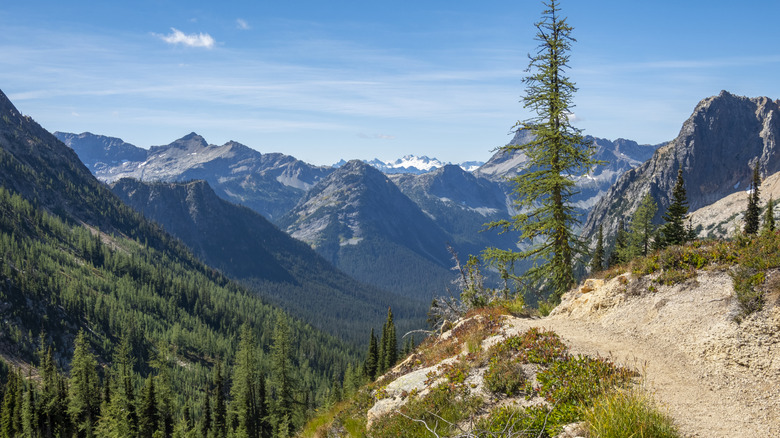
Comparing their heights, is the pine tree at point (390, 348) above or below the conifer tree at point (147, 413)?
above

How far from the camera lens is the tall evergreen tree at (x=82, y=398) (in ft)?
242

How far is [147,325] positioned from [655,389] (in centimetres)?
21533

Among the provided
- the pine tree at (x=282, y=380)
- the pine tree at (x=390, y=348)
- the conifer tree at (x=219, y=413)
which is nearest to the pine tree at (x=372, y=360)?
the pine tree at (x=390, y=348)

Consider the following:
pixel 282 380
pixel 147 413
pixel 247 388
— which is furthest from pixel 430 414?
pixel 147 413

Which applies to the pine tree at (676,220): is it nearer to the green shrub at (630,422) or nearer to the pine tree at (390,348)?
the pine tree at (390,348)

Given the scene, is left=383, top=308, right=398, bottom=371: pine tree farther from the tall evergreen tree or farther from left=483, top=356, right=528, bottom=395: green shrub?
left=483, top=356, right=528, bottom=395: green shrub

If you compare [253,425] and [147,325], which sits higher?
[253,425]

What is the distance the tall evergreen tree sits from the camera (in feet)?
242

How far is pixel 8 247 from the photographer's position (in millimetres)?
193000

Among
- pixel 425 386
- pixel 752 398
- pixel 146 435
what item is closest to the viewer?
pixel 752 398

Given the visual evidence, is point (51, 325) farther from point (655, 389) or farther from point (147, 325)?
point (655, 389)

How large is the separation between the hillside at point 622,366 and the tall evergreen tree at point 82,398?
7938 centimetres

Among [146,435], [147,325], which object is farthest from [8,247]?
[146,435]

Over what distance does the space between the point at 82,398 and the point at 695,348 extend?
9142 centimetres
